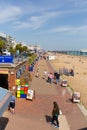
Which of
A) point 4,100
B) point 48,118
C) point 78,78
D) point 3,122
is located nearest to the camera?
point 4,100

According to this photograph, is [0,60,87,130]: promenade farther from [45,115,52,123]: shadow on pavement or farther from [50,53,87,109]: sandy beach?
[50,53,87,109]: sandy beach

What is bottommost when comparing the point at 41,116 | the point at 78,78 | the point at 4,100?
the point at 78,78

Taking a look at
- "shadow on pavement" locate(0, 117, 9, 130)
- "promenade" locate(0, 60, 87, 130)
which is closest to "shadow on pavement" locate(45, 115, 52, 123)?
"promenade" locate(0, 60, 87, 130)

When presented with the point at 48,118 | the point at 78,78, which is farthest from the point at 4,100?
the point at 78,78

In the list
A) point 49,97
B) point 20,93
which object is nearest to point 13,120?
point 20,93

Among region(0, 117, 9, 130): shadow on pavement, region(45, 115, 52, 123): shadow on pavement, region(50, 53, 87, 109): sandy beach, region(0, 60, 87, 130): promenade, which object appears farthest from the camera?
region(50, 53, 87, 109): sandy beach

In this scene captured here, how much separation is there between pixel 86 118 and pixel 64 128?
254 centimetres

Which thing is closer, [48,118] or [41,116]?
[48,118]

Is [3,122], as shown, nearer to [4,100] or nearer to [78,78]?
[4,100]

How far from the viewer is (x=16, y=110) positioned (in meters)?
18.8

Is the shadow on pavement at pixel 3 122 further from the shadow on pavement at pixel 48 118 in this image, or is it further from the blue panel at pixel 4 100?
the shadow on pavement at pixel 48 118

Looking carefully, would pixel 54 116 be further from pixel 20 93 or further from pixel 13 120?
pixel 20 93

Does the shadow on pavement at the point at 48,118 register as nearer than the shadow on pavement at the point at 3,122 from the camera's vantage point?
No

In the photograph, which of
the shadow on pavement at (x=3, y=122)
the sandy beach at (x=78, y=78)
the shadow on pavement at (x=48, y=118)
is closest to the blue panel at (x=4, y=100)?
the shadow on pavement at (x=3, y=122)
